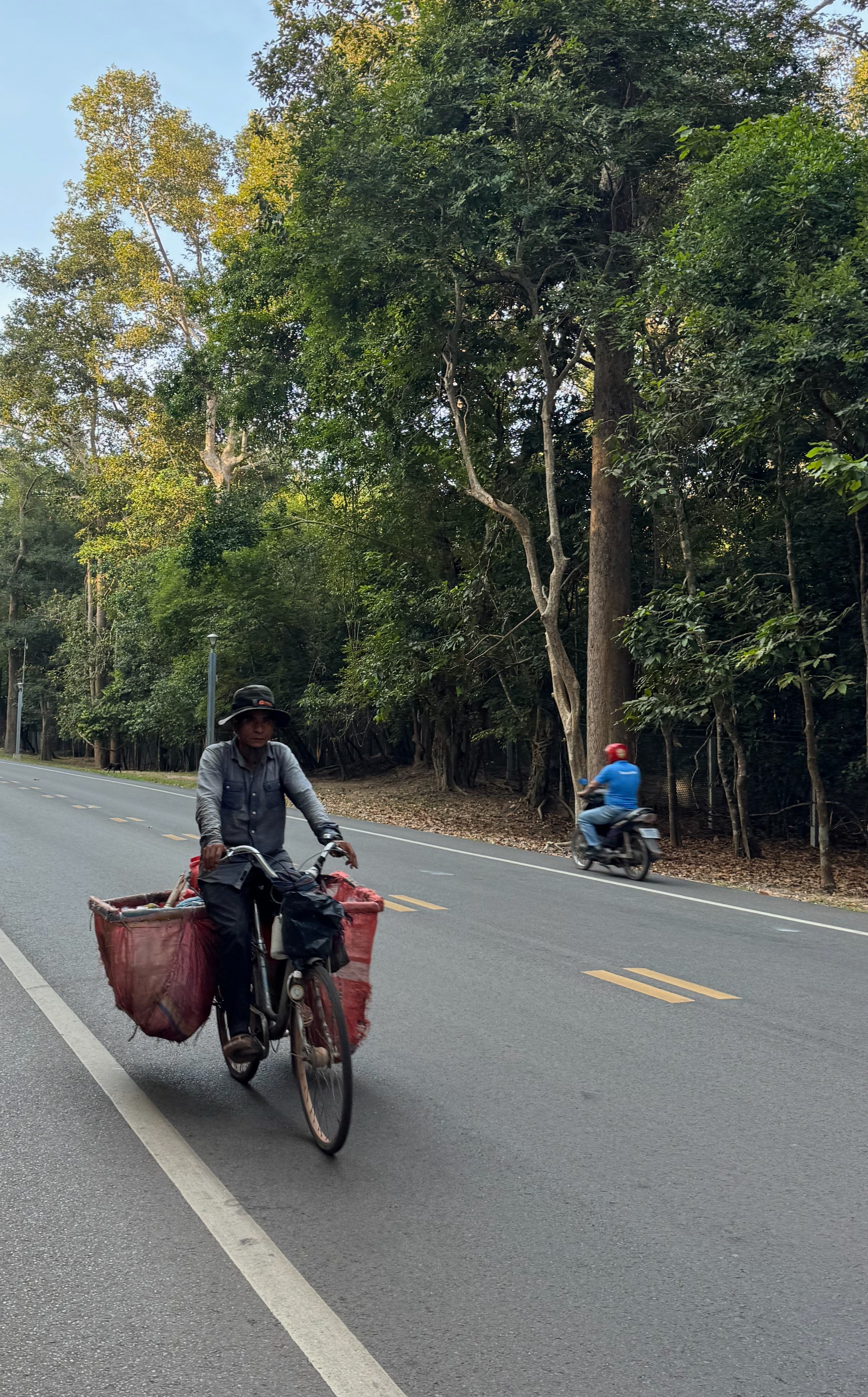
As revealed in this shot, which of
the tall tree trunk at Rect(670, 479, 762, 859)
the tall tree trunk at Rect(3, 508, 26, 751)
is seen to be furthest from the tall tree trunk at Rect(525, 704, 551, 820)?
the tall tree trunk at Rect(3, 508, 26, 751)

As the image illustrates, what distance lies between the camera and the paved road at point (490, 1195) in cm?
313

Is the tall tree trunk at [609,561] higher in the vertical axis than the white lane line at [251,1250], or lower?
higher

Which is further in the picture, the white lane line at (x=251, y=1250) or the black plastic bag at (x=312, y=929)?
the black plastic bag at (x=312, y=929)

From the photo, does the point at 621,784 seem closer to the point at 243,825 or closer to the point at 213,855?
the point at 243,825

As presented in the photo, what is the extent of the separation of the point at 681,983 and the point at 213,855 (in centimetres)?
405

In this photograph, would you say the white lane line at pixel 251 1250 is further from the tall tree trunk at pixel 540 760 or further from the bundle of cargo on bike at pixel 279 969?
the tall tree trunk at pixel 540 760

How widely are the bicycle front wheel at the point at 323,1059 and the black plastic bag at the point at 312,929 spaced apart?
0.24 feet

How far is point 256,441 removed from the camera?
3234 cm

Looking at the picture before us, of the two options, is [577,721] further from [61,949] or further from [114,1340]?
[114,1340]

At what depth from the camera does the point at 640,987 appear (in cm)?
787

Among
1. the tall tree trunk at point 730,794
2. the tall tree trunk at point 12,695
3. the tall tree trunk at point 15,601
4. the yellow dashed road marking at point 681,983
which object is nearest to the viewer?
the yellow dashed road marking at point 681,983

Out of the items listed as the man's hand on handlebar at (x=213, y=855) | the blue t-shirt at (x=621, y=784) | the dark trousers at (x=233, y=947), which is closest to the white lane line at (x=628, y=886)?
the blue t-shirt at (x=621, y=784)

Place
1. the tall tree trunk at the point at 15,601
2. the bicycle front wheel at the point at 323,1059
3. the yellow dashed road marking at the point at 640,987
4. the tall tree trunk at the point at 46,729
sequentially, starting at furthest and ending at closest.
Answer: the tall tree trunk at the point at 46,729 < the tall tree trunk at the point at 15,601 < the yellow dashed road marking at the point at 640,987 < the bicycle front wheel at the point at 323,1059

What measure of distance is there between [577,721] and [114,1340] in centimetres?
1723
